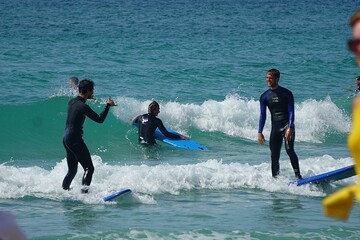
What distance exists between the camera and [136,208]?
31.8 ft

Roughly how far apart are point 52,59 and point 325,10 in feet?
104

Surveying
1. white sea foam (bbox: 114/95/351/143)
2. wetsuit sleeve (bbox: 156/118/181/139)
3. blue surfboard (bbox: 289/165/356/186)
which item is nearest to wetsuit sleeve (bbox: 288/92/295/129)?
blue surfboard (bbox: 289/165/356/186)

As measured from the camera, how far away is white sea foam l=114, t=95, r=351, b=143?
62.0ft

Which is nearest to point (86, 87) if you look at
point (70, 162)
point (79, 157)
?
point (79, 157)

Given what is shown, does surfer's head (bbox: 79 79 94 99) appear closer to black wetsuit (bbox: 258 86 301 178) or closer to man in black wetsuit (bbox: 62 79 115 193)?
man in black wetsuit (bbox: 62 79 115 193)

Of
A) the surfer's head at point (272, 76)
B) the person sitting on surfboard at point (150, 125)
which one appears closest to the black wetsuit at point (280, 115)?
the surfer's head at point (272, 76)

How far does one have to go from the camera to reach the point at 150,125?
607 inches

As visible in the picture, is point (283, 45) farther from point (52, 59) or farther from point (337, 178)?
point (337, 178)

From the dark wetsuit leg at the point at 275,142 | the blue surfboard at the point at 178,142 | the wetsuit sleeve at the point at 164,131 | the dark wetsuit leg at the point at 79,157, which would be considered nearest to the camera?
the dark wetsuit leg at the point at 79,157

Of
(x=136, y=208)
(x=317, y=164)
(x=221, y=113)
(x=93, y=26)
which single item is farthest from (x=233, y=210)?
(x=93, y=26)

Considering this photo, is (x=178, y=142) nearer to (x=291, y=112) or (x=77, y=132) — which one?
(x=291, y=112)

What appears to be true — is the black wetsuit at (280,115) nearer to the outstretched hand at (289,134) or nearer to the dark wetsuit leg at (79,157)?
the outstretched hand at (289,134)

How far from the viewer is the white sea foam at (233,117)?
18.9 metres

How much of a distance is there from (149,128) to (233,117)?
4.41 meters
